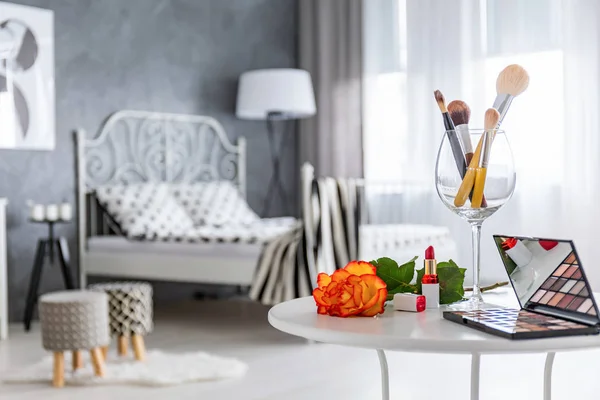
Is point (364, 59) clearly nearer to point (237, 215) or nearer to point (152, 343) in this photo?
point (237, 215)

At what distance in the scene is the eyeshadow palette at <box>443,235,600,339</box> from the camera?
44.0 inches

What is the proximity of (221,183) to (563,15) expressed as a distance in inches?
91.1

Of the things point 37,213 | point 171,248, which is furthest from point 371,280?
point 37,213

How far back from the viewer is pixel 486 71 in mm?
4582

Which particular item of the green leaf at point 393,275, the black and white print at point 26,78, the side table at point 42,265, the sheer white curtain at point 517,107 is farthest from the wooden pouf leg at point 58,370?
the sheer white curtain at point 517,107

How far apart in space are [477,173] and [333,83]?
4.47 meters

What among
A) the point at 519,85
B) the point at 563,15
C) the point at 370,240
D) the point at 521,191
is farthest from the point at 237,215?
the point at 519,85

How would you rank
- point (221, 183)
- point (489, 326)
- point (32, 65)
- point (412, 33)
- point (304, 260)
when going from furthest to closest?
1. point (221, 183)
2. point (412, 33)
3. point (32, 65)
4. point (304, 260)
5. point (489, 326)

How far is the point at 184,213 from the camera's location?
15.5 ft

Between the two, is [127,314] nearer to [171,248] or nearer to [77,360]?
[77,360]

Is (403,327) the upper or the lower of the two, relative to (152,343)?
upper

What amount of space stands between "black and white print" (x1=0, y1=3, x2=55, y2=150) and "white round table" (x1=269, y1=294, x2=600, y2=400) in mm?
3262

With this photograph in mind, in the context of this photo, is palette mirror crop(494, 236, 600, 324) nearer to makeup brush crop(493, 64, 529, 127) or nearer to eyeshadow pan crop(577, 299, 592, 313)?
eyeshadow pan crop(577, 299, 592, 313)

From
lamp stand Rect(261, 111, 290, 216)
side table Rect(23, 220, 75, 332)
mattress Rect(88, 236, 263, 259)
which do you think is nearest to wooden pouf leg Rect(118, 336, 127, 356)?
mattress Rect(88, 236, 263, 259)
